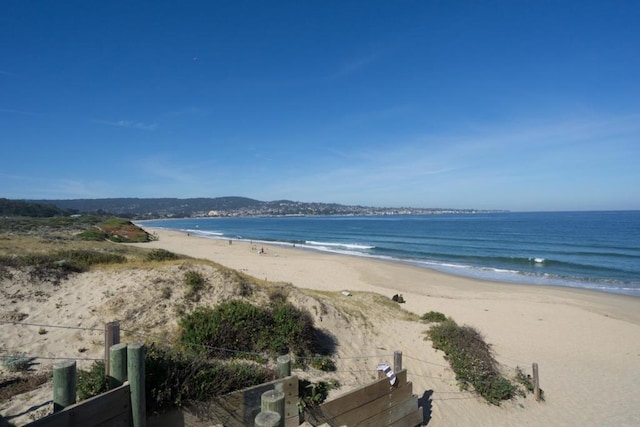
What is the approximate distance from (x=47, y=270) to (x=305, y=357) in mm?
7636

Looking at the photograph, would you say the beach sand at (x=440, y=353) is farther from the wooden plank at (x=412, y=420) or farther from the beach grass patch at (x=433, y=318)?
the wooden plank at (x=412, y=420)

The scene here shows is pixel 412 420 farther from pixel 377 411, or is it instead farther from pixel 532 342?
pixel 532 342

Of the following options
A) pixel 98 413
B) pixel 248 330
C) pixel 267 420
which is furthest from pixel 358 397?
pixel 267 420

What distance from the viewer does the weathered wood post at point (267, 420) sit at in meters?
2.33

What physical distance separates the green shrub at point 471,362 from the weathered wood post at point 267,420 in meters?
8.00

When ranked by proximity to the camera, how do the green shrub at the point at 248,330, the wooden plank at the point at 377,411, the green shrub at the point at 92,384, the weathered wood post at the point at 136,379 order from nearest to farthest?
the weathered wood post at the point at 136,379 < the green shrub at the point at 92,384 < the wooden plank at the point at 377,411 < the green shrub at the point at 248,330

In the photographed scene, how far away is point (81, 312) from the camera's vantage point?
8656 millimetres

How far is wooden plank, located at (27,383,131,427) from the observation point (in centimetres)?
318

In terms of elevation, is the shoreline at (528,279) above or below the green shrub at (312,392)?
below

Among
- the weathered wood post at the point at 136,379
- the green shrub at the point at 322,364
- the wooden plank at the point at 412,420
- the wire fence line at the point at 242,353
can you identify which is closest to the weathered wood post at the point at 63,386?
the weathered wood post at the point at 136,379

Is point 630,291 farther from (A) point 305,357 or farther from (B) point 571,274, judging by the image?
(A) point 305,357

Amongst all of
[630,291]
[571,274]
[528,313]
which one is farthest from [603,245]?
[528,313]

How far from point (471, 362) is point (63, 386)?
909cm

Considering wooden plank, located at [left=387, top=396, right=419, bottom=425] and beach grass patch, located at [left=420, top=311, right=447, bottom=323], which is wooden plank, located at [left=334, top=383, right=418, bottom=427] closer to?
wooden plank, located at [left=387, top=396, right=419, bottom=425]
